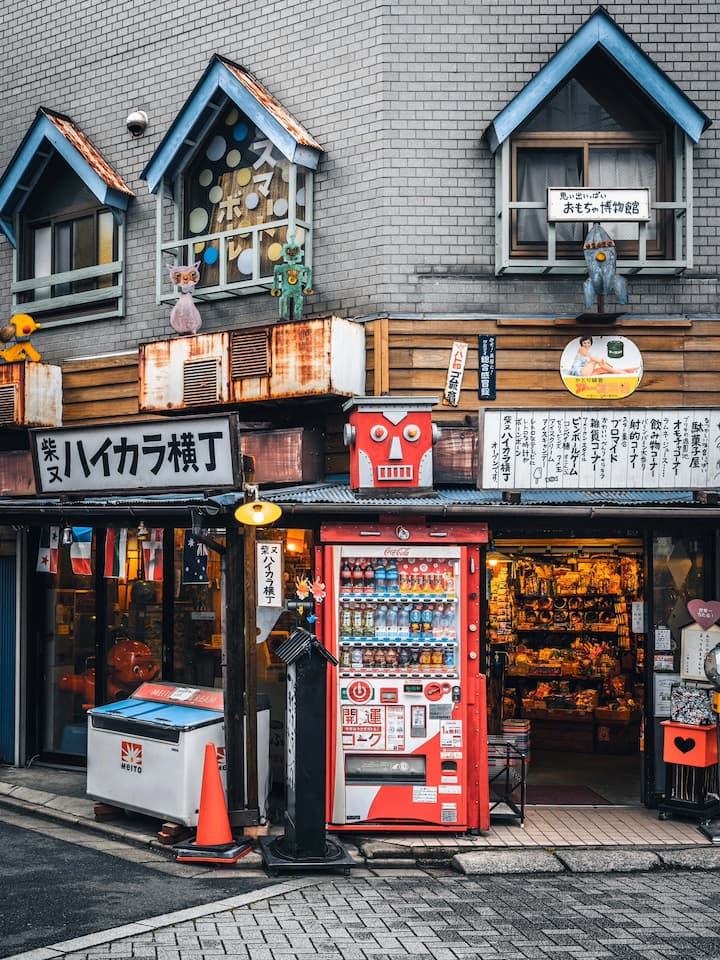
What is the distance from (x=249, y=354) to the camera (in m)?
11.5

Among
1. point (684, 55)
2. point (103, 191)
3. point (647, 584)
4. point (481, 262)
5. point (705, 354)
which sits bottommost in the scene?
point (647, 584)

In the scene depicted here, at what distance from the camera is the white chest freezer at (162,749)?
394 inches

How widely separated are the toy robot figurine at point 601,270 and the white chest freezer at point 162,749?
602cm

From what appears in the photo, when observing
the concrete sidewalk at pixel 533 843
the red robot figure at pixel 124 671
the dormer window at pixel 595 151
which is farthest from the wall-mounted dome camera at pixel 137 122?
the concrete sidewalk at pixel 533 843

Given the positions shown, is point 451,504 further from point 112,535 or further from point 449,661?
point 112,535

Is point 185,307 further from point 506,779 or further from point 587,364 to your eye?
point 506,779

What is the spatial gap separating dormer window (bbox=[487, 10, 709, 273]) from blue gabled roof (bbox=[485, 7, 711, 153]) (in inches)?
0.5

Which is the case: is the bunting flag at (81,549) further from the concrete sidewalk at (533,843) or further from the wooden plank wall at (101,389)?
the concrete sidewalk at (533,843)

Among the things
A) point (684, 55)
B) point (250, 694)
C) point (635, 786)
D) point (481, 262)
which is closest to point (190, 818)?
point (250, 694)

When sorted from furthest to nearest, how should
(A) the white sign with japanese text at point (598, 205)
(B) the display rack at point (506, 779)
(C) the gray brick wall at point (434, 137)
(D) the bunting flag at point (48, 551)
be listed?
(D) the bunting flag at point (48, 551)
(C) the gray brick wall at point (434, 137)
(A) the white sign with japanese text at point (598, 205)
(B) the display rack at point (506, 779)

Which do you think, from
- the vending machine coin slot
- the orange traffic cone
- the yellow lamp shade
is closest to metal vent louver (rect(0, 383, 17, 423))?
the yellow lamp shade

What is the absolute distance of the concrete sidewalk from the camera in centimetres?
930

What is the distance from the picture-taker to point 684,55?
11641 mm

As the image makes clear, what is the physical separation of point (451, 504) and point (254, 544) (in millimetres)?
2157
